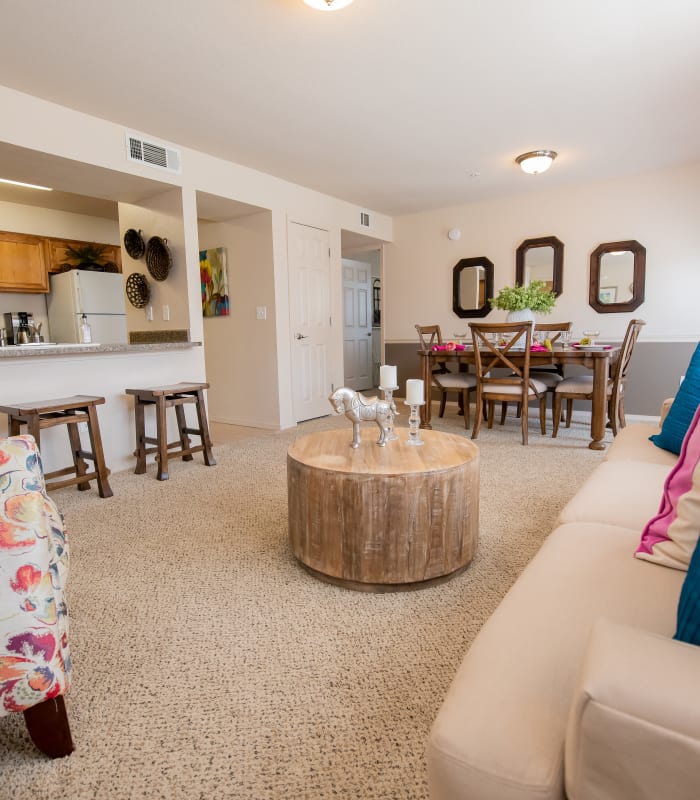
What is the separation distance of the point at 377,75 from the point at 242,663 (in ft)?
9.95

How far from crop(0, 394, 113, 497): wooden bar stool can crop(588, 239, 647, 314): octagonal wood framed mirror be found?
4656 mm

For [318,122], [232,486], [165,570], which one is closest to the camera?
[165,570]

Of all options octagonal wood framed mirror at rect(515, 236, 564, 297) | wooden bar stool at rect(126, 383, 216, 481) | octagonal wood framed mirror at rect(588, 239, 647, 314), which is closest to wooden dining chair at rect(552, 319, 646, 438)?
octagonal wood framed mirror at rect(588, 239, 647, 314)

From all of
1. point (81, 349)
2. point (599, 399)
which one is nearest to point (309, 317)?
point (81, 349)

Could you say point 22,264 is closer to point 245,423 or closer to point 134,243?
point 134,243

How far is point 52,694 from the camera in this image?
3.32 ft

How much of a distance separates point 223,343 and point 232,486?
2.44 m

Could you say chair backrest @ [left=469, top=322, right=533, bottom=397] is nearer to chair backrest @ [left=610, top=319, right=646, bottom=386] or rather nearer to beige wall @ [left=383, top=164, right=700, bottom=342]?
chair backrest @ [left=610, top=319, right=646, bottom=386]

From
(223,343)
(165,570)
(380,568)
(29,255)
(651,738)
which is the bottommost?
(165,570)

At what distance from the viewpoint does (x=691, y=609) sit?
1.98 feet

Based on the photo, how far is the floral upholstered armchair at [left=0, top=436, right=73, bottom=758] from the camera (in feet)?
3.15

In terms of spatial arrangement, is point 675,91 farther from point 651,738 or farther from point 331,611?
point 651,738

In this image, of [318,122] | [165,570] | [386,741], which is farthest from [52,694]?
[318,122]

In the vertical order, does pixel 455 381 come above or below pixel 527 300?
below
